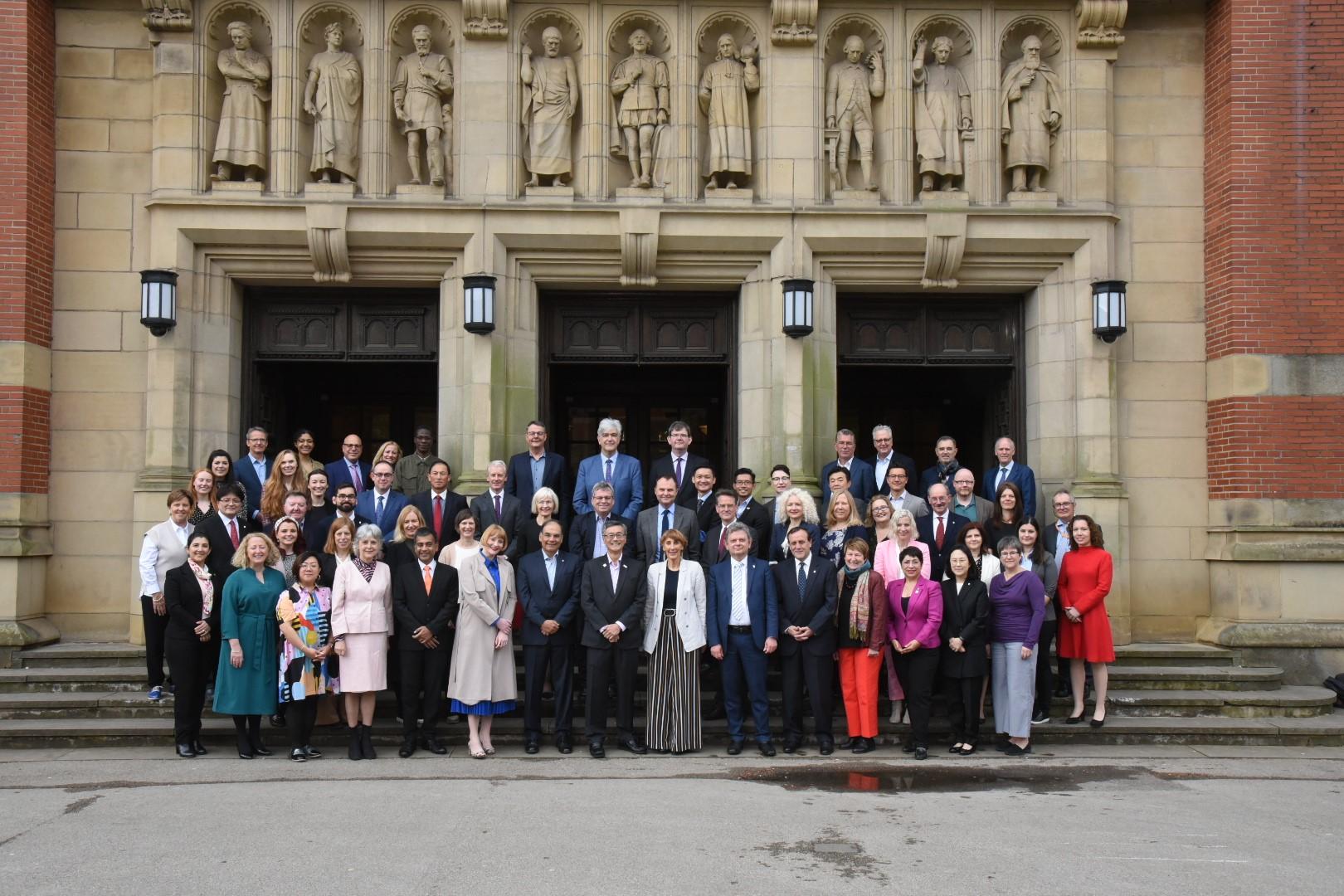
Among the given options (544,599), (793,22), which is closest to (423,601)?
(544,599)

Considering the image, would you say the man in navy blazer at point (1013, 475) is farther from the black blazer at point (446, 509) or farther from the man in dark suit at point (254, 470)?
the man in dark suit at point (254, 470)

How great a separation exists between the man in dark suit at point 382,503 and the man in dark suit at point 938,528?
4.72 m

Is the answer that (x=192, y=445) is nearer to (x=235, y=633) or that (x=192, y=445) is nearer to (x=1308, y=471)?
(x=235, y=633)

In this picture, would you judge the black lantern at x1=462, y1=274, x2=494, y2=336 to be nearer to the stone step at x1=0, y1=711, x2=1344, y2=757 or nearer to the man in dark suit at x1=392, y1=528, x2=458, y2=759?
the man in dark suit at x1=392, y1=528, x2=458, y2=759

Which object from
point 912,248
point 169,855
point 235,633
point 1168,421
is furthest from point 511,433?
point 1168,421

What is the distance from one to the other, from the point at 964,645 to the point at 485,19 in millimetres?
7888

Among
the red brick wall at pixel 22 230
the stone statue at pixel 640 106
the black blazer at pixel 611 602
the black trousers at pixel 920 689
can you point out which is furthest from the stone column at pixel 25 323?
the black trousers at pixel 920 689

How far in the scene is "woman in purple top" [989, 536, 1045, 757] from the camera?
30.0ft

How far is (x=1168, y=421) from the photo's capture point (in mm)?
11805

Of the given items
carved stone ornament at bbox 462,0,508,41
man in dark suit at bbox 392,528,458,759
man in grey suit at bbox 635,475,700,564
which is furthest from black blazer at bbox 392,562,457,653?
carved stone ornament at bbox 462,0,508,41

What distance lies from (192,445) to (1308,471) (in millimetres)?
11480

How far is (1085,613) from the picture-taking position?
31.8ft

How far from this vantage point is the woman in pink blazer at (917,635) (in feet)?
29.9

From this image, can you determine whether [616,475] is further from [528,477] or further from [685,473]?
[528,477]
